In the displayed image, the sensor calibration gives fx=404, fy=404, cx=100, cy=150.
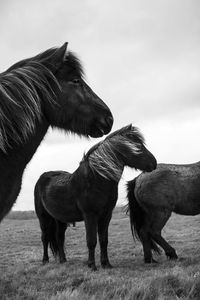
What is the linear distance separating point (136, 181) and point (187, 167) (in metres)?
1.14

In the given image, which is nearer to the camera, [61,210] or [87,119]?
[87,119]

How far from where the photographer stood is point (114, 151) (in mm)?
7914

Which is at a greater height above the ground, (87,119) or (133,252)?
(87,119)

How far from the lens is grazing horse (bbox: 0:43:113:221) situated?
2684 millimetres

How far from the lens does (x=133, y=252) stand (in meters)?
9.64

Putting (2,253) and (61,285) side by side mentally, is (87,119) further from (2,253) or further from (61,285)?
(2,253)

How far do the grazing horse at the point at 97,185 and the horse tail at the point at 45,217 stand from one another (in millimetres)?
364

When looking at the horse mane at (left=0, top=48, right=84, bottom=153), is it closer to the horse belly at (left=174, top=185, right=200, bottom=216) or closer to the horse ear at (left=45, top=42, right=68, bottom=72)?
the horse ear at (left=45, top=42, right=68, bottom=72)

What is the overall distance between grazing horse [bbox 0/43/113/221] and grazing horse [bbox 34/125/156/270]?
14.5ft

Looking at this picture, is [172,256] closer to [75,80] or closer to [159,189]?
[159,189]

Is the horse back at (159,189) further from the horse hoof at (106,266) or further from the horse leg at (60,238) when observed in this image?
the horse leg at (60,238)

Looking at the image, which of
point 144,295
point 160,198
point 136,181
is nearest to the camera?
point 144,295

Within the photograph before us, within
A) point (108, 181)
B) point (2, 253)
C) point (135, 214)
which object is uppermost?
point (108, 181)

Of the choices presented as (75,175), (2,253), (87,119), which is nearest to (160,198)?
(75,175)
